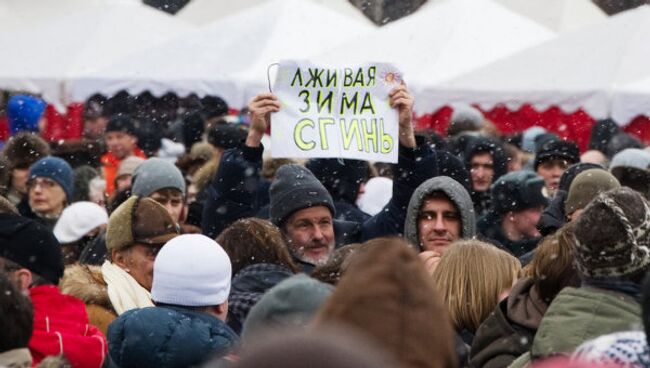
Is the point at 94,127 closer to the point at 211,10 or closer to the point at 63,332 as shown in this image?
the point at 211,10

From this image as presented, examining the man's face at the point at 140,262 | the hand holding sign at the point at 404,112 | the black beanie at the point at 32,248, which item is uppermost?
the hand holding sign at the point at 404,112

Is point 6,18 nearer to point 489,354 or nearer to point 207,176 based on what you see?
point 207,176

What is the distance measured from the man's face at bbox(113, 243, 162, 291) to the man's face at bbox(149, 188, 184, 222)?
2178 millimetres

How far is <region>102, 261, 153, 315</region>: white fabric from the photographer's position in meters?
5.13

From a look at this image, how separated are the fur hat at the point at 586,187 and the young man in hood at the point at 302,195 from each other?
644mm

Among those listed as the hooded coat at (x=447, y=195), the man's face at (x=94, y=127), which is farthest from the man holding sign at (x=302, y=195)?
the man's face at (x=94, y=127)

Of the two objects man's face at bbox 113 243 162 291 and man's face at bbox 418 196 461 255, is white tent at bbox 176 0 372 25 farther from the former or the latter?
man's face at bbox 113 243 162 291

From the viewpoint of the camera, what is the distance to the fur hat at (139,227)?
5551 mm

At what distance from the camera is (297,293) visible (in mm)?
3234

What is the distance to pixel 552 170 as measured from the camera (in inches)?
370

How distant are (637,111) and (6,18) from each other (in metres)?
9.99

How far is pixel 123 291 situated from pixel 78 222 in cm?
278

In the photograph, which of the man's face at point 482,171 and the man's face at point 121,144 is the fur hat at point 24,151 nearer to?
the man's face at point 121,144

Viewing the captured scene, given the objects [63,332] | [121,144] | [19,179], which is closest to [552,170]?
[19,179]
